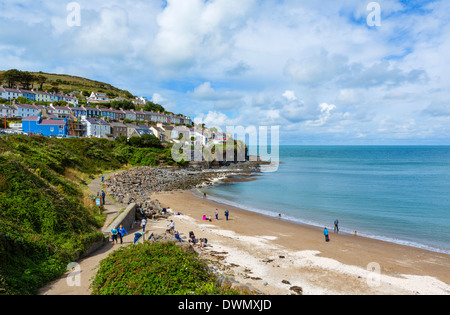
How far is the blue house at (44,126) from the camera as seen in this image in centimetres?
5753

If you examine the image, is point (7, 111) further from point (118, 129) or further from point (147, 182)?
point (147, 182)

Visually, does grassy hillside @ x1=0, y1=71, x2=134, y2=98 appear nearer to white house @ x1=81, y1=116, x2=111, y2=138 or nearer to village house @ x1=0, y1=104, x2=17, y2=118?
village house @ x1=0, y1=104, x2=17, y2=118

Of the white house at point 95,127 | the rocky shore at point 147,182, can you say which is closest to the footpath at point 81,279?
the rocky shore at point 147,182

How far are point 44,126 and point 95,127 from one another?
12.6 metres

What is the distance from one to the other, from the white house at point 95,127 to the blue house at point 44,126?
267 inches

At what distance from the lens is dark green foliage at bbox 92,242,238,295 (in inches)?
314

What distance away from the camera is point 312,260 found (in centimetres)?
1589

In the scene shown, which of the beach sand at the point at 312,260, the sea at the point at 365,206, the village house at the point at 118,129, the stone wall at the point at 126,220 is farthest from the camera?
the village house at the point at 118,129

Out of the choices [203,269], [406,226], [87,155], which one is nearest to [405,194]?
[406,226]

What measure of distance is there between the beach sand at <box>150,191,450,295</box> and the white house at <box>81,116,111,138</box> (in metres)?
56.0

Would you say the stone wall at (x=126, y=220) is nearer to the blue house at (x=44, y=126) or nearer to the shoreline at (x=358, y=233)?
the shoreline at (x=358, y=233)

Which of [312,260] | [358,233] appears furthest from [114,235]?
[358,233]

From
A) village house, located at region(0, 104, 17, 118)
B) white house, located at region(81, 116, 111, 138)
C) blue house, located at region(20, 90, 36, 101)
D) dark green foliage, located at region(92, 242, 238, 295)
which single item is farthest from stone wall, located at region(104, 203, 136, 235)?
blue house, located at region(20, 90, 36, 101)
